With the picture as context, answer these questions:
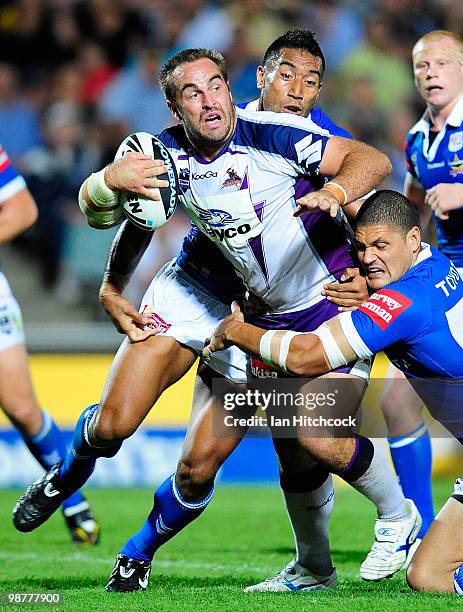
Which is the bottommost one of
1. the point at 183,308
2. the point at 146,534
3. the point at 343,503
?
the point at 343,503

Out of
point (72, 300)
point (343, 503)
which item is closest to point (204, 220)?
point (343, 503)

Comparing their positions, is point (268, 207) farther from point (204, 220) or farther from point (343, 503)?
point (343, 503)

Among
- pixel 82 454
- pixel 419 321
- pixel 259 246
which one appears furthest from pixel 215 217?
pixel 82 454

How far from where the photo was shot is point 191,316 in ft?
17.3

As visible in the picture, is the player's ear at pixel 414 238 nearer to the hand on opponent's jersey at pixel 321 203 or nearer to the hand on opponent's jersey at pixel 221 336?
the hand on opponent's jersey at pixel 321 203

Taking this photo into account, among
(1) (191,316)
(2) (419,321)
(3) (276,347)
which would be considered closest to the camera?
(2) (419,321)

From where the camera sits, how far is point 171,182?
4785 mm

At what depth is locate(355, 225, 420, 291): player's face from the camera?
4652 mm

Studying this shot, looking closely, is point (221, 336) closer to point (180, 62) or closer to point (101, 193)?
point (101, 193)

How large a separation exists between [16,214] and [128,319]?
145 cm

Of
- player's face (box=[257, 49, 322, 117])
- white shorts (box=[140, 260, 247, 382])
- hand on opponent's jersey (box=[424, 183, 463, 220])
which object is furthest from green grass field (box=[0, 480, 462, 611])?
player's face (box=[257, 49, 322, 117])

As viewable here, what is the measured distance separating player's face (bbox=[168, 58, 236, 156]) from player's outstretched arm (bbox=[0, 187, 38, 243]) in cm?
173

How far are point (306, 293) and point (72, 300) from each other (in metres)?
6.16

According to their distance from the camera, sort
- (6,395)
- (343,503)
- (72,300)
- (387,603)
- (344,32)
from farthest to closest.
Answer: (344,32) → (72,300) → (343,503) → (6,395) → (387,603)
